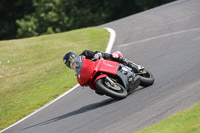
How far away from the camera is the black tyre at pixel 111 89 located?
7926 mm

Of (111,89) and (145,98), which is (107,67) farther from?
(145,98)

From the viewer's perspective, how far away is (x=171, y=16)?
19297 mm

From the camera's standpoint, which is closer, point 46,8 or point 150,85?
point 150,85

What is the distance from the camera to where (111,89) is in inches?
321

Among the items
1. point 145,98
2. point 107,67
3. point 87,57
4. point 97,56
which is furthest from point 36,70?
point 145,98

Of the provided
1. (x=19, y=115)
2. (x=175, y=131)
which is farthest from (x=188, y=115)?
(x=19, y=115)

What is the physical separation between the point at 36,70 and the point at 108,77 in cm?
827

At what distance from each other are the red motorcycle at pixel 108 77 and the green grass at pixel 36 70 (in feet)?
9.47

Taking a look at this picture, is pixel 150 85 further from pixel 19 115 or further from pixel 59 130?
pixel 19 115

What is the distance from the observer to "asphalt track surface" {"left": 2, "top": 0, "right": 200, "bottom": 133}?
673cm

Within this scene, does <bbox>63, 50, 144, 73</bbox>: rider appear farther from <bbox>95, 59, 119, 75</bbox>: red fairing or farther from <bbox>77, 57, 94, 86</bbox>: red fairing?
<bbox>95, 59, 119, 75</bbox>: red fairing

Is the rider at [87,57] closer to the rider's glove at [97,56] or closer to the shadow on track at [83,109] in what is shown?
the rider's glove at [97,56]

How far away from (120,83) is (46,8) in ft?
116

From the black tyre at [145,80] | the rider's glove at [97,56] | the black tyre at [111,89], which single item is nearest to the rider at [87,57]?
the rider's glove at [97,56]
